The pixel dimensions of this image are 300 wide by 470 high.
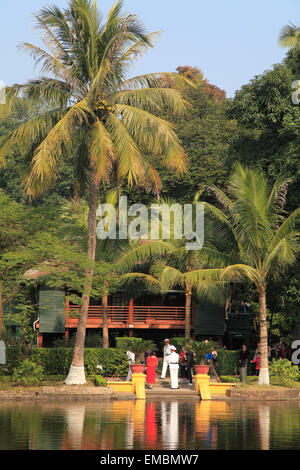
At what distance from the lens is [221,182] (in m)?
49.8

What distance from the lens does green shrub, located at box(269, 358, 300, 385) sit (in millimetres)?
29900

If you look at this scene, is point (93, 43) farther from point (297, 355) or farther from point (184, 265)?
point (297, 355)

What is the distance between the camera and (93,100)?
27875 mm

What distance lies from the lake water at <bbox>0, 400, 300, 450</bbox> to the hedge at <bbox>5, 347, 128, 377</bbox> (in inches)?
168

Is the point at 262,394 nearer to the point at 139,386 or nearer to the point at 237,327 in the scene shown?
the point at 139,386

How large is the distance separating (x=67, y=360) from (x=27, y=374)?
366 cm

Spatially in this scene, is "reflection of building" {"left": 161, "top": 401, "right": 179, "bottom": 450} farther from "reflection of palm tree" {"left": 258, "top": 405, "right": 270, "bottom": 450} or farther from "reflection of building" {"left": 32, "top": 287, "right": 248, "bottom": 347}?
"reflection of building" {"left": 32, "top": 287, "right": 248, "bottom": 347}

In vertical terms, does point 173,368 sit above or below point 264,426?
above

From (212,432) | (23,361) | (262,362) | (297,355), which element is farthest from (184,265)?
(212,432)

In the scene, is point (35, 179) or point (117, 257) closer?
point (35, 179)

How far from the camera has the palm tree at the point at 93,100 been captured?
27.4 meters

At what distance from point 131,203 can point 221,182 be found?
597 centimetres

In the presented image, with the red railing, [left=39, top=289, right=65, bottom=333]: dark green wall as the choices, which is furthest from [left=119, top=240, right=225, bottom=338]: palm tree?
[left=39, top=289, right=65, bottom=333]: dark green wall

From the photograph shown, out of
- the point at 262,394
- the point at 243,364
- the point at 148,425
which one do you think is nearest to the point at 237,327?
the point at 243,364
